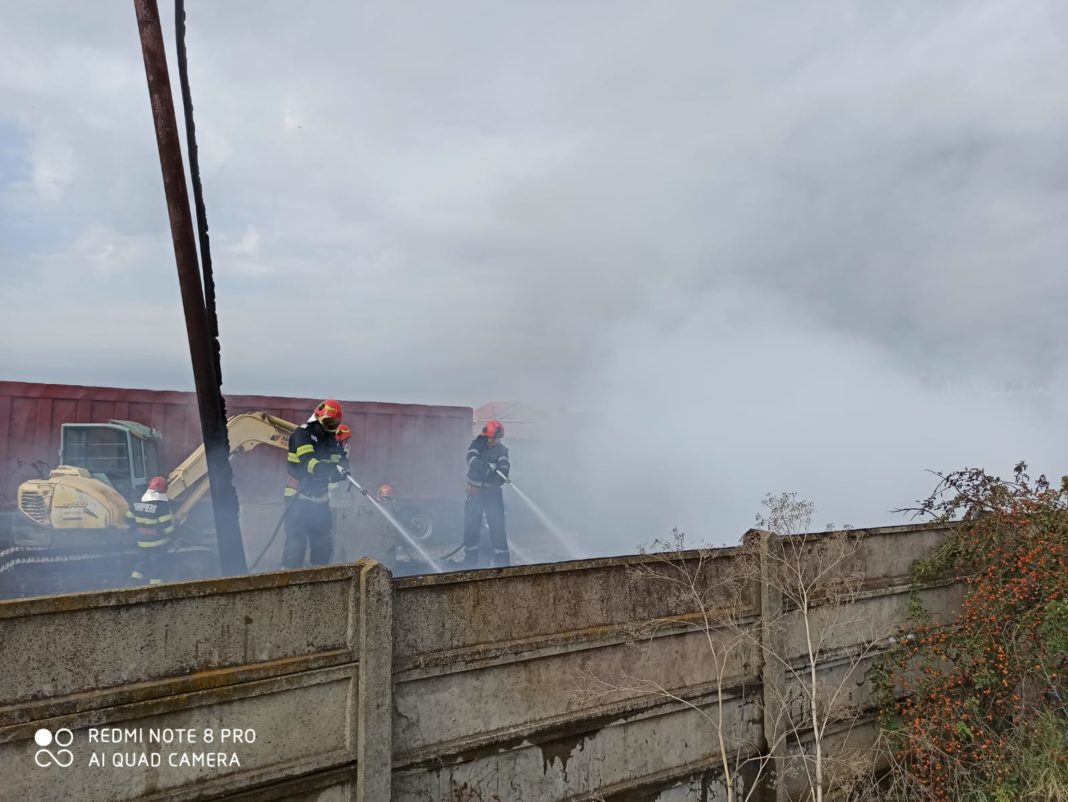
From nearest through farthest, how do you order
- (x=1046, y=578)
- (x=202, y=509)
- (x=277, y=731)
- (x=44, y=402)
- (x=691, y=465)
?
(x=277, y=731) < (x=1046, y=578) < (x=202, y=509) < (x=44, y=402) < (x=691, y=465)

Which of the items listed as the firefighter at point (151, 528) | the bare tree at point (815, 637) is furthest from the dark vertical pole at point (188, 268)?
the bare tree at point (815, 637)

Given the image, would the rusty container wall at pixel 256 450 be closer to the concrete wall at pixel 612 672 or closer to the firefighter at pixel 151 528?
the firefighter at pixel 151 528

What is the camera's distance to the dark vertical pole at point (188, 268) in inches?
188

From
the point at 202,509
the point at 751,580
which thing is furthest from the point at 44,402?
the point at 751,580

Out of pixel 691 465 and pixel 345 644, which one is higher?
pixel 691 465

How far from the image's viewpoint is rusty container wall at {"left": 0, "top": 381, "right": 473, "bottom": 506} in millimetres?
10320

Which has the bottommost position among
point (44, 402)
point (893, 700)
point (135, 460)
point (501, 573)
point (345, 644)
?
point (893, 700)

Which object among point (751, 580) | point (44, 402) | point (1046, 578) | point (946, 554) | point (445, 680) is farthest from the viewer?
point (44, 402)

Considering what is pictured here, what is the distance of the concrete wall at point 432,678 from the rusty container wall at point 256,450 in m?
8.05

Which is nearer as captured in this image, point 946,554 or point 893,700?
point 893,700

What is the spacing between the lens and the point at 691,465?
14.9m

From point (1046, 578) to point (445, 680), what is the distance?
4.23 m

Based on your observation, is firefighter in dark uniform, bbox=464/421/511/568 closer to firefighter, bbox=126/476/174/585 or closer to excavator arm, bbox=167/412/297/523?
excavator arm, bbox=167/412/297/523

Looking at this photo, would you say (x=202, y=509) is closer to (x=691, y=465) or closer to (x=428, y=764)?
(x=428, y=764)
